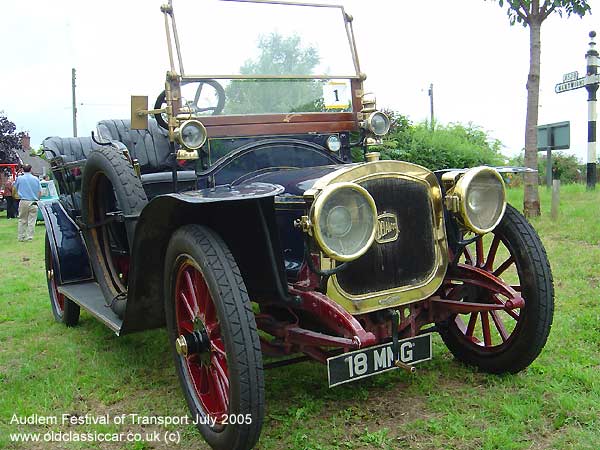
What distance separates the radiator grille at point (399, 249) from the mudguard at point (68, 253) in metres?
2.34

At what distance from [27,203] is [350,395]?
8924 millimetres

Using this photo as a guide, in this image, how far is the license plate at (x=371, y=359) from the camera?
2.48m

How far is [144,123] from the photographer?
3377 mm

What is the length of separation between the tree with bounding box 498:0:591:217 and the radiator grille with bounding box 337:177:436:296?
6.11 m

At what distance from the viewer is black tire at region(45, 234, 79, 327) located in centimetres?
445

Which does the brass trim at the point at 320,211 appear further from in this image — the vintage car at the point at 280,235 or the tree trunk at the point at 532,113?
the tree trunk at the point at 532,113

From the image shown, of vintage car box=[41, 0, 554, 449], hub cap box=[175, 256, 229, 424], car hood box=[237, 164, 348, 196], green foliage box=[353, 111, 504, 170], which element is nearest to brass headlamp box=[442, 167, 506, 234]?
vintage car box=[41, 0, 554, 449]

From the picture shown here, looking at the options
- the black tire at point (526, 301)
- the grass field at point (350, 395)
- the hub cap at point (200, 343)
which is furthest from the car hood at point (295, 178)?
the grass field at point (350, 395)

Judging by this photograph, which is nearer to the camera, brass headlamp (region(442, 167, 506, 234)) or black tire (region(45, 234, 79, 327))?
brass headlamp (region(442, 167, 506, 234))

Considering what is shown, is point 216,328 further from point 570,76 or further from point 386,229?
point 570,76

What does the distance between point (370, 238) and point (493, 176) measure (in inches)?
30.3

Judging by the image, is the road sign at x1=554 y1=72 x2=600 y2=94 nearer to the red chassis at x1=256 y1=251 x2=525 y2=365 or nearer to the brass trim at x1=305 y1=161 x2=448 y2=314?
the red chassis at x1=256 y1=251 x2=525 y2=365

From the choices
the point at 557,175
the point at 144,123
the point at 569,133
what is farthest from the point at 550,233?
the point at 557,175

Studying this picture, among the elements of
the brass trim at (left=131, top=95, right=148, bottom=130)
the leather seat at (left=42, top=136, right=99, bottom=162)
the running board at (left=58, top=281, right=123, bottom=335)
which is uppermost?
the brass trim at (left=131, top=95, right=148, bottom=130)
